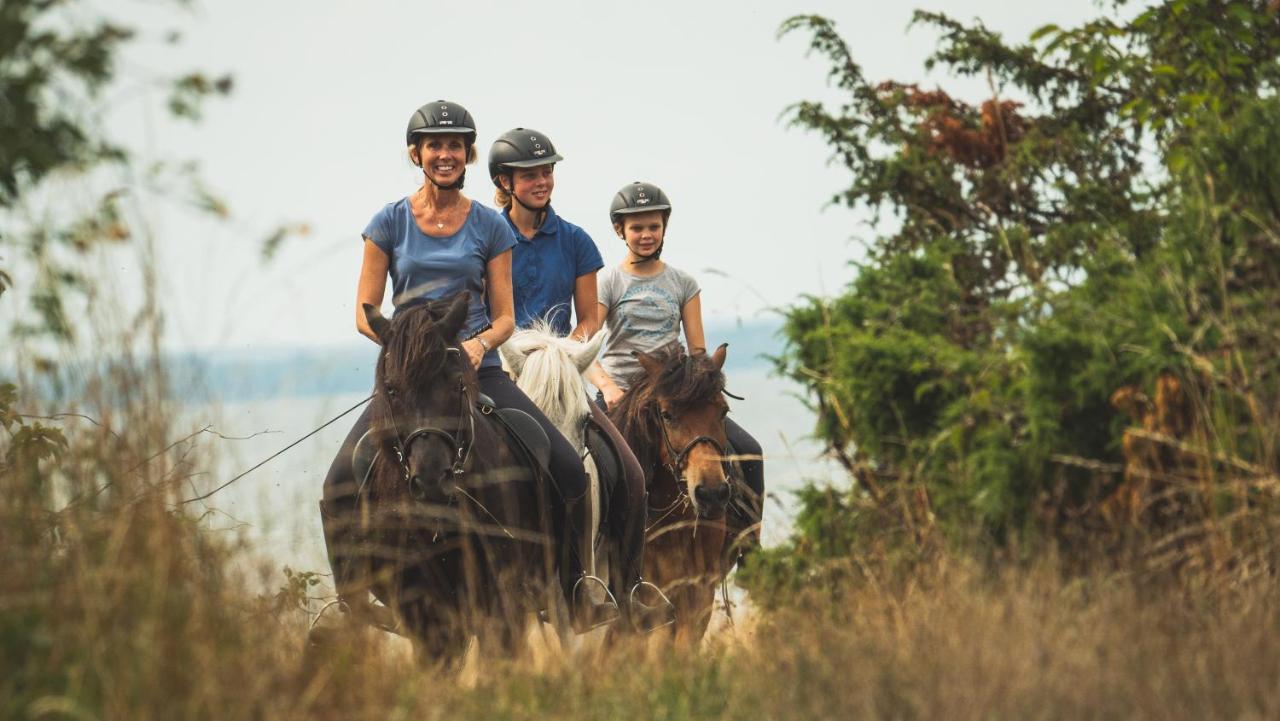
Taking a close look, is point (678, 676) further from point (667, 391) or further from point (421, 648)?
point (667, 391)

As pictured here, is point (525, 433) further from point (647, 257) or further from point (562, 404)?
point (647, 257)

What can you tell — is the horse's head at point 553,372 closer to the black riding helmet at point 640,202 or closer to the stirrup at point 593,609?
the stirrup at point 593,609

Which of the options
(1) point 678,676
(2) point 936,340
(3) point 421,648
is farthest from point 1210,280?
(3) point 421,648

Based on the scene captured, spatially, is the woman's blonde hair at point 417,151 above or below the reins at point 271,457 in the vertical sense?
above

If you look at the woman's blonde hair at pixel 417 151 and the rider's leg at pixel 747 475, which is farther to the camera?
the rider's leg at pixel 747 475

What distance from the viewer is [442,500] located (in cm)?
762

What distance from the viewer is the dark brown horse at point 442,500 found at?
24.4 feet

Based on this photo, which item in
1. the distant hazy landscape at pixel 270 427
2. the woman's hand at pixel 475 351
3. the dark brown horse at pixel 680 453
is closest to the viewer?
the distant hazy landscape at pixel 270 427

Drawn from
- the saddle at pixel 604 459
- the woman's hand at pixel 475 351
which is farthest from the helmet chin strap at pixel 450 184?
the saddle at pixel 604 459

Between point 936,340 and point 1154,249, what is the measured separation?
3.47 feet

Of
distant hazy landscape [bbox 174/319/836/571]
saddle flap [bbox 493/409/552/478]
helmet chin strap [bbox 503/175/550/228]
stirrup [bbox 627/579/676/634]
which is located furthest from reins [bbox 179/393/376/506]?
helmet chin strap [bbox 503/175/550/228]

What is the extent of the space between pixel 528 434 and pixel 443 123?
1.74 metres

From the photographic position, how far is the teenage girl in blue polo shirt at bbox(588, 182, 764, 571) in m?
11.0

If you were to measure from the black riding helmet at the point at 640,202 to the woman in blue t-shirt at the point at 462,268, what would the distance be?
284 centimetres
